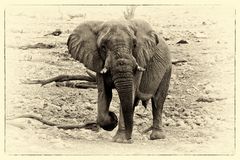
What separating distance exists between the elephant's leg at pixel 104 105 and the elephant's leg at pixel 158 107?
802 mm

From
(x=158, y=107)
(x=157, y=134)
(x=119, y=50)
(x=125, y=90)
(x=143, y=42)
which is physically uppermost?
(x=143, y=42)

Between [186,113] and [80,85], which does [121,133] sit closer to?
[186,113]

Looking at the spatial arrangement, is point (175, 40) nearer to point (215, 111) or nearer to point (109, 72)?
point (215, 111)

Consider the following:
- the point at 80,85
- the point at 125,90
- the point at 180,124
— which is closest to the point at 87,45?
the point at 125,90

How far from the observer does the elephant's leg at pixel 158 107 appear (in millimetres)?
10344

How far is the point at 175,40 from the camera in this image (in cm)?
1446

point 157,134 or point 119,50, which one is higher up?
point 119,50

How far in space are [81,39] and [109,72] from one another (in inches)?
27.0

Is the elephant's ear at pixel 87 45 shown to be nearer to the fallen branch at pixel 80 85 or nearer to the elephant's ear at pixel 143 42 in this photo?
the elephant's ear at pixel 143 42

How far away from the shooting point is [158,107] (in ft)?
34.6

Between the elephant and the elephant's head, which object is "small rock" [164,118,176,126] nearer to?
the elephant

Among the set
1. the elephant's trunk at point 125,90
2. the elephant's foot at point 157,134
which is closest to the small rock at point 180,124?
the elephant's foot at point 157,134

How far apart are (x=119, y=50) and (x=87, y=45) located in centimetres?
77

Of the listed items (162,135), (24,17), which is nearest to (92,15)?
(24,17)
